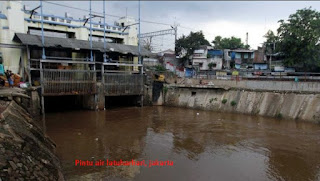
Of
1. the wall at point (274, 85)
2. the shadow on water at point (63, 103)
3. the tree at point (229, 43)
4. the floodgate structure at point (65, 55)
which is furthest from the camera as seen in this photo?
the tree at point (229, 43)

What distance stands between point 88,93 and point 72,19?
849cm

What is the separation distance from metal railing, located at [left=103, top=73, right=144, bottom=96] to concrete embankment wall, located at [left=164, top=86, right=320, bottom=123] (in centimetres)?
365

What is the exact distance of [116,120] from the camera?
18750 mm

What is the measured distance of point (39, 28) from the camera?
22.5 meters

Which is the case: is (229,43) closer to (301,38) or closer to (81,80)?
(301,38)

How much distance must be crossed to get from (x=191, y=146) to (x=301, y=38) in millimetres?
20518

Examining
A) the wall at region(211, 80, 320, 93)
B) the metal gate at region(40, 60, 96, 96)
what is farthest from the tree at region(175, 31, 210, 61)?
the metal gate at region(40, 60, 96, 96)

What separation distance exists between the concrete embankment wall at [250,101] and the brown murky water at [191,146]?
1.14 meters

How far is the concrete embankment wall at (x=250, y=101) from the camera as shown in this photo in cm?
1766

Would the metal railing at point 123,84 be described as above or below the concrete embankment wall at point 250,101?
above

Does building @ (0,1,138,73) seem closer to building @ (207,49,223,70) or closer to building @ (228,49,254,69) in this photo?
building @ (207,49,223,70)

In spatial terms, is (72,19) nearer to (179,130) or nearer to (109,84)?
(109,84)

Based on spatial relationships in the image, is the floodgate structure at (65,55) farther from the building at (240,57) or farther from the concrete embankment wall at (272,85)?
the building at (240,57)

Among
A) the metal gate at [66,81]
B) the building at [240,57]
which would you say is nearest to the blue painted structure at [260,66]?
the building at [240,57]
